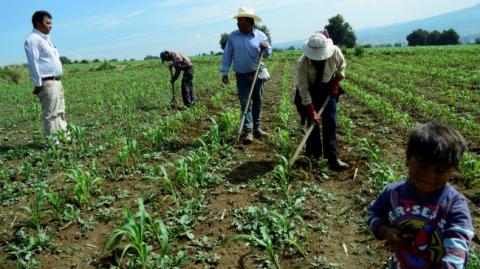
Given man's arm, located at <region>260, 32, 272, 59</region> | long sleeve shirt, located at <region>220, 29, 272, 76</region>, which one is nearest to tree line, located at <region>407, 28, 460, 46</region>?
man's arm, located at <region>260, 32, 272, 59</region>

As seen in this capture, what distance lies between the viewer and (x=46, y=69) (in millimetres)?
6680

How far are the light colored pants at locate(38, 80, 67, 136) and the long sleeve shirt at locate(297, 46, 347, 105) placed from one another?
157 inches

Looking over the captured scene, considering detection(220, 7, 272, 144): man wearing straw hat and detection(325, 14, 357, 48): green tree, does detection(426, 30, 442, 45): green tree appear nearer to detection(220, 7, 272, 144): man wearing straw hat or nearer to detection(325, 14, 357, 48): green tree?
detection(325, 14, 357, 48): green tree

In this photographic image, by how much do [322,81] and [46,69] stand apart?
14.3 ft

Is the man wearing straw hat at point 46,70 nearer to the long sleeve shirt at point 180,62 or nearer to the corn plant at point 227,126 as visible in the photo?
the corn plant at point 227,126

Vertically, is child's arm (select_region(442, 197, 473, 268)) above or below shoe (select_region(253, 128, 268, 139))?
above

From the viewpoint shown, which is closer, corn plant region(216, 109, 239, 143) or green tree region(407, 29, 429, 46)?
corn plant region(216, 109, 239, 143)

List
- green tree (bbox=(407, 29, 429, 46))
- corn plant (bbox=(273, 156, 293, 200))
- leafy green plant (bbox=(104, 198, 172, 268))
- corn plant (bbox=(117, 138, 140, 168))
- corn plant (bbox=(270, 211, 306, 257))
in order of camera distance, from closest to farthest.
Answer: leafy green plant (bbox=(104, 198, 172, 268))
corn plant (bbox=(270, 211, 306, 257))
corn plant (bbox=(273, 156, 293, 200))
corn plant (bbox=(117, 138, 140, 168))
green tree (bbox=(407, 29, 429, 46))

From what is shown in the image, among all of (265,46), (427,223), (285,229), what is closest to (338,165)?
(285,229)

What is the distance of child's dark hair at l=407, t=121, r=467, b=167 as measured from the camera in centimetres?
167

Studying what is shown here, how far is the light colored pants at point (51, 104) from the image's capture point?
6.78 metres

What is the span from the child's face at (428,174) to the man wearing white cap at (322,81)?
2976 millimetres

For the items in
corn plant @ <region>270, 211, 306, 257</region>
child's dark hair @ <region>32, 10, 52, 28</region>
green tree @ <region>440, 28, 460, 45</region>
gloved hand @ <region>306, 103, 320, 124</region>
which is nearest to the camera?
corn plant @ <region>270, 211, 306, 257</region>

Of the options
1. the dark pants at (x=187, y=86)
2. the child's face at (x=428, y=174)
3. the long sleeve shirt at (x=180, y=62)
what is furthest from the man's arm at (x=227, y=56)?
the child's face at (x=428, y=174)
